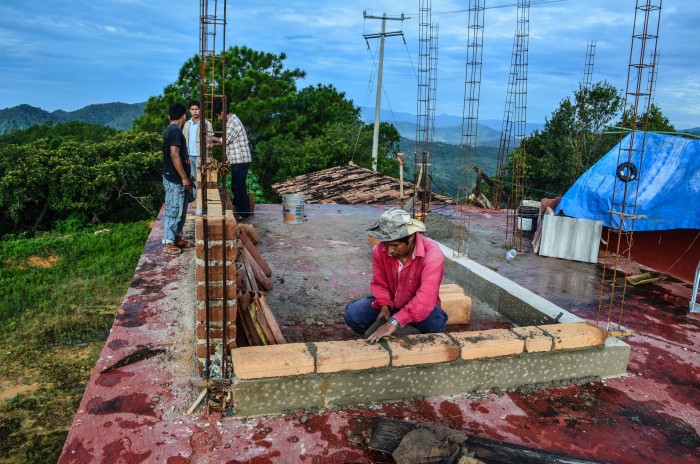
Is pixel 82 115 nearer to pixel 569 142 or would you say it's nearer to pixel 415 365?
pixel 569 142

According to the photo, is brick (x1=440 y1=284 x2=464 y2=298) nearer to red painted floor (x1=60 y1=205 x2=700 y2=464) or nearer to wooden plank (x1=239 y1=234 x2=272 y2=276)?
red painted floor (x1=60 y1=205 x2=700 y2=464)

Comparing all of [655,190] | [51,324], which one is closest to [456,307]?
[655,190]

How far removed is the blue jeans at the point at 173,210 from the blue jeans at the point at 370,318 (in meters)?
2.87

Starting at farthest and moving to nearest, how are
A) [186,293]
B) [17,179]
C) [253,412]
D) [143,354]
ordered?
[17,179], [186,293], [143,354], [253,412]

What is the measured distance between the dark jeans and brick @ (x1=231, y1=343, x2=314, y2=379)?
15.8 feet

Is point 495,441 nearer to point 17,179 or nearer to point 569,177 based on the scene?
point 17,179

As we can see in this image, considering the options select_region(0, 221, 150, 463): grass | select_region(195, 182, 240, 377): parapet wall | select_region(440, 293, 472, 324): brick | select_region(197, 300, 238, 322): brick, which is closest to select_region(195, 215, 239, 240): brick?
select_region(195, 182, 240, 377): parapet wall

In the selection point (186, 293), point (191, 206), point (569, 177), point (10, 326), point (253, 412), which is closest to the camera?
point (253, 412)

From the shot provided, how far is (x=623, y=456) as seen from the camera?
285 cm

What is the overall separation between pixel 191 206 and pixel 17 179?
29.1 ft

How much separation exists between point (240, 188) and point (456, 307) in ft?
15.0

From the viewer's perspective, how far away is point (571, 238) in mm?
7617

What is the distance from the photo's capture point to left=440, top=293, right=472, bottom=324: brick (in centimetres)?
445

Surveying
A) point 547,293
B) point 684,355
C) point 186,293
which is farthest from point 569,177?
point 186,293
